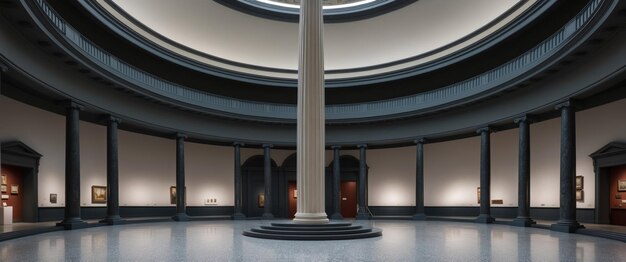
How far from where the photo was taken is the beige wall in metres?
23.3

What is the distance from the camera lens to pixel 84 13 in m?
21.9

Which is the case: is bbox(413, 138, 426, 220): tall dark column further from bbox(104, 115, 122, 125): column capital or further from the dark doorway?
bbox(104, 115, 122, 125): column capital

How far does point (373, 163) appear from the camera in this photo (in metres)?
36.5

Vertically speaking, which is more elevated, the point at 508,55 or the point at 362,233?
the point at 508,55

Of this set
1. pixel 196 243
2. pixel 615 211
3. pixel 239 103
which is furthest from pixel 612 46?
pixel 239 103

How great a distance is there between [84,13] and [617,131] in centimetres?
2543

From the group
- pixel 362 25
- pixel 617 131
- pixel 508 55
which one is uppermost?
pixel 362 25

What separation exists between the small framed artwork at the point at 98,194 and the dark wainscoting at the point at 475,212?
1887 cm

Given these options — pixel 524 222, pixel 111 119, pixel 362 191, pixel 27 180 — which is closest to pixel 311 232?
pixel 524 222

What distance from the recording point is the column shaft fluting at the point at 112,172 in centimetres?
2298

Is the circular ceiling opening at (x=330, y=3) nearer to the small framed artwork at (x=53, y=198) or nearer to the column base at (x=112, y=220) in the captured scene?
the column base at (x=112, y=220)

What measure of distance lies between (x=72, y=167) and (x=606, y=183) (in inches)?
962

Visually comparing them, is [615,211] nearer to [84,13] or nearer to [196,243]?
[196,243]

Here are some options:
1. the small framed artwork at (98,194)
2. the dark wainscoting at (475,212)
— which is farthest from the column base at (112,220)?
the dark wainscoting at (475,212)
